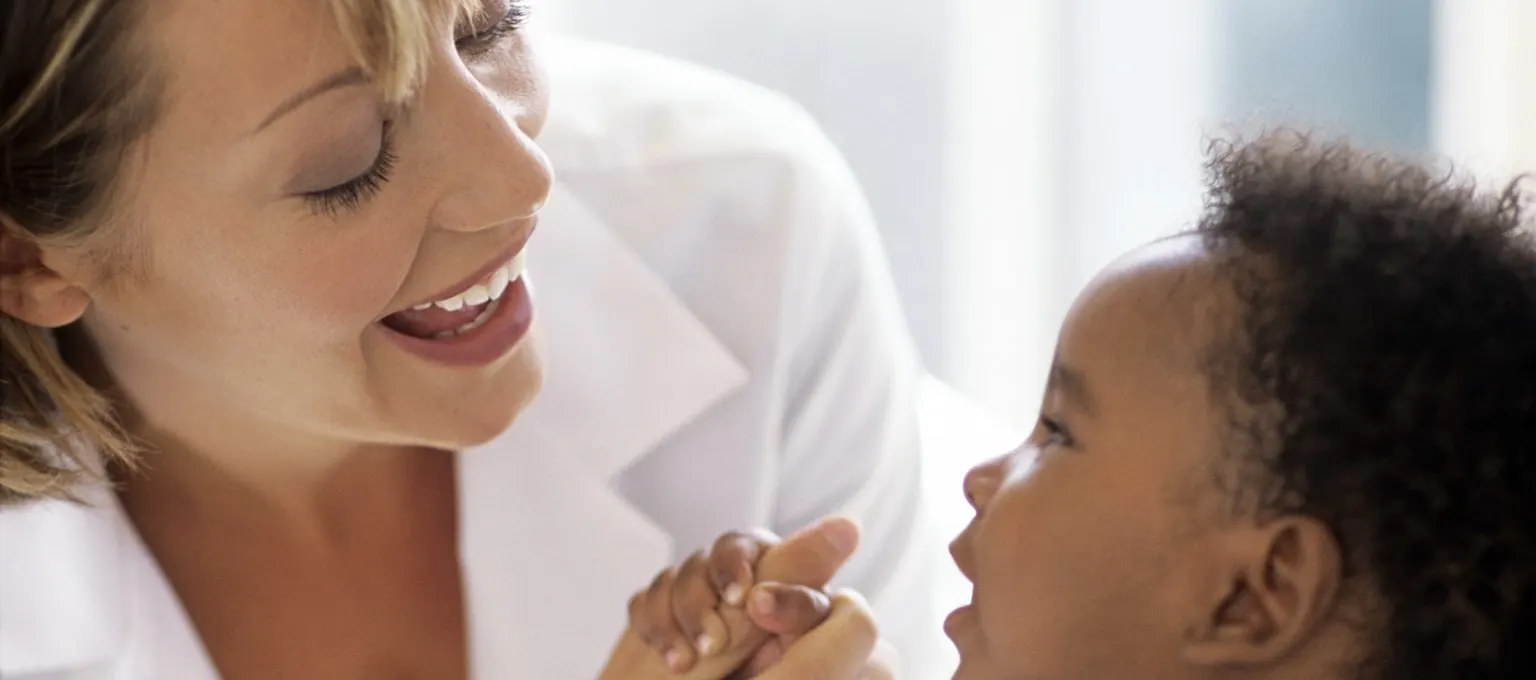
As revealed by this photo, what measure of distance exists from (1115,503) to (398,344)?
1.49 ft

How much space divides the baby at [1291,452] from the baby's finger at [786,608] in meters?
0.11

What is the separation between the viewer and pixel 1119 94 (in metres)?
1.88

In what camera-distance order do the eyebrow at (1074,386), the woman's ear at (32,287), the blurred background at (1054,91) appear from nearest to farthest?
the eyebrow at (1074,386) < the woman's ear at (32,287) < the blurred background at (1054,91)

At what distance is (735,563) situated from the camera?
0.98 metres

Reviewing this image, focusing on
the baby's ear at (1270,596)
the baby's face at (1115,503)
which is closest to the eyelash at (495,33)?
the baby's face at (1115,503)

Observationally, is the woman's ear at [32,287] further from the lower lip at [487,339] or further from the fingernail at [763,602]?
the fingernail at [763,602]

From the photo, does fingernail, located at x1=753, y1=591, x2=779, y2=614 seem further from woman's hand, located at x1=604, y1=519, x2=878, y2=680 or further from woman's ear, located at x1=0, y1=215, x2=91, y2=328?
woman's ear, located at x1=0, y1=215, x2=91, y2=328

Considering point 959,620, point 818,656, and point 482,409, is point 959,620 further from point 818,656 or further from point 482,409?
point 482,409

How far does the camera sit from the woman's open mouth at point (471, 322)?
103cm

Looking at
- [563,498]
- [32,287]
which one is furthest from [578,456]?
[32,287]

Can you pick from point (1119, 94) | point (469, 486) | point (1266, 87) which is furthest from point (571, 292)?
point (1266, 87)

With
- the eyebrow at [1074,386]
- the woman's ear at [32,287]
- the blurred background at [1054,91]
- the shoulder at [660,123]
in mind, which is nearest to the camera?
the eyebrow at [1074,386]

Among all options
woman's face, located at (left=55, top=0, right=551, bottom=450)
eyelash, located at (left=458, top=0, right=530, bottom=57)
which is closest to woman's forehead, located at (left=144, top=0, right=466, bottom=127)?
woman's face, located at (left=55, top=0, right=551, bottom=450)

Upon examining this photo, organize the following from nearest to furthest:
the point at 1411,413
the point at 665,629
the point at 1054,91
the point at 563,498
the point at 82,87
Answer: the point at 1411,413 → the point at 82,87 → the point at 665,629 → the point at 563,498 → the point at 1054,91
